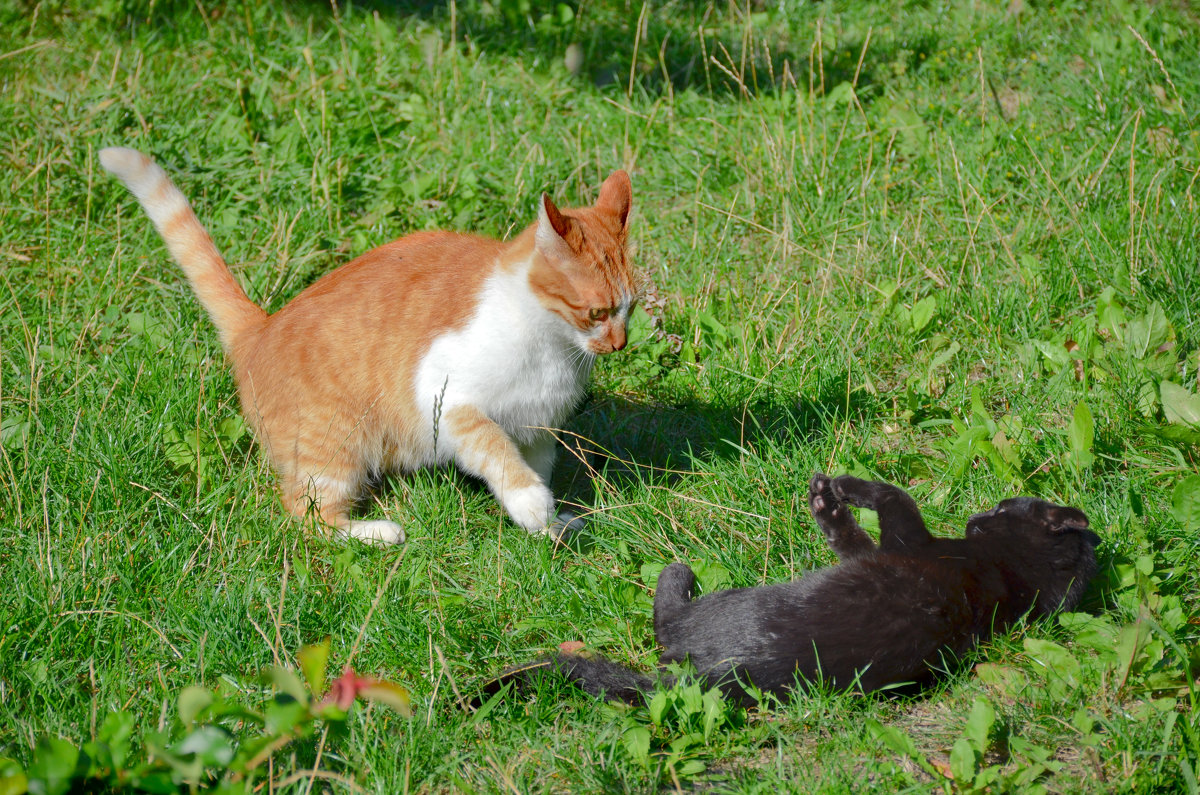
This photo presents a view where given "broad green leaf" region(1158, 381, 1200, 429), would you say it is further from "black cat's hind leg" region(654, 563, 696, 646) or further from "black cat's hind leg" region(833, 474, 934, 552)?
"black cat's hind leg" region(654, 563, 696, 646)

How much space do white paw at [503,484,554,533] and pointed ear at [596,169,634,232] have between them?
0.92 meters

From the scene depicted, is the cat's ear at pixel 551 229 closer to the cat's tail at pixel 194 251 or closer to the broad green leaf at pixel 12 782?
the cat's tail at pixel 194 251

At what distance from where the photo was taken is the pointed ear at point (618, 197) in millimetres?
3088

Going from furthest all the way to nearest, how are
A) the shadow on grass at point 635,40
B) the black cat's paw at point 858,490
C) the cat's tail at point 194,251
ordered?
the shadow on grass at point 635,40
the cat's tail at point 194,251
the black cat's paw at point 858,490

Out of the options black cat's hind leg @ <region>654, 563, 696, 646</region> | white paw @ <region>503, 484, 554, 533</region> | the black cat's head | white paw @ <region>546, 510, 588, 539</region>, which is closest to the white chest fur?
white paw @ <region>503, 484, 554, 533</region>

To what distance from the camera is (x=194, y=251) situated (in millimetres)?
3363

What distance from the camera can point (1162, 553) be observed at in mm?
2654

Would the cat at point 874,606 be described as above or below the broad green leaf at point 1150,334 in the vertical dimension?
below

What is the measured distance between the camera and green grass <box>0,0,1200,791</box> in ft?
7.31

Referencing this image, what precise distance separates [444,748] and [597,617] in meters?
0.62

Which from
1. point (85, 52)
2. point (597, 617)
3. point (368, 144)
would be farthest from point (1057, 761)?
point (85, 52)

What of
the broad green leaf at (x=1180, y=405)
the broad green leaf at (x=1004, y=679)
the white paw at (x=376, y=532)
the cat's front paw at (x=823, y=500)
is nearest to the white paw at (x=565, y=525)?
the white paw at (x=376, y=532)

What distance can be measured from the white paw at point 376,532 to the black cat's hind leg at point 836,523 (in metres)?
1.35

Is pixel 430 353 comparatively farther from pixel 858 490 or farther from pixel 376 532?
pixel 858 490
